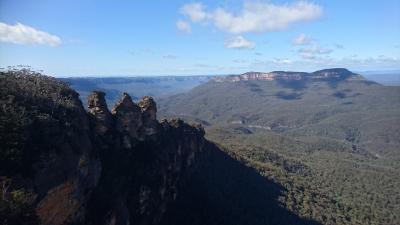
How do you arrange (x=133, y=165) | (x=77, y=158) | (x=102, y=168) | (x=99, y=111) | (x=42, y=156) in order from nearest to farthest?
1. (x=42, y=156)
2. (x=77, y=158)
3. (x=102, y=168)
4. (x=99, y=111)
5. (x=133, y=165)

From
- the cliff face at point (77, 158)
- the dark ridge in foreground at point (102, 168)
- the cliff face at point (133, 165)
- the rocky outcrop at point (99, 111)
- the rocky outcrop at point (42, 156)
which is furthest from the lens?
the rocky outcrop at point (99, 111)

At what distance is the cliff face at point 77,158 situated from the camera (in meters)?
27.9

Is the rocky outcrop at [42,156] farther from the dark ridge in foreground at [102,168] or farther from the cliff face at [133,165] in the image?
the cliff face at [133,165]

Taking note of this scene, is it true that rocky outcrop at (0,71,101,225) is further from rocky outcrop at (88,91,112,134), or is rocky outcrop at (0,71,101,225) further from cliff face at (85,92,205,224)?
rocky outcrop at (88,91,112,134)

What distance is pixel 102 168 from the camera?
3994cm

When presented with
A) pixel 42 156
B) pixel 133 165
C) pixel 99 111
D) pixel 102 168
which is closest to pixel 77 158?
pixel 42 156

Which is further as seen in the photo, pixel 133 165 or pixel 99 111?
pixel 133 165

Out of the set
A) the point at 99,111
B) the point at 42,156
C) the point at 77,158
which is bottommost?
the point at 77,158

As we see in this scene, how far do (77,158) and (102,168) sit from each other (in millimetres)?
6717

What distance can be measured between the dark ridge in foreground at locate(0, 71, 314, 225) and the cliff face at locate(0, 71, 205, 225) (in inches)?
3.0

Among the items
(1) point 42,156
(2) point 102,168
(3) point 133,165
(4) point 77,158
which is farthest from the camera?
(3) point 133,165

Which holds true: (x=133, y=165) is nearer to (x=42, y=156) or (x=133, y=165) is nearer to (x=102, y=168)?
(x=102, y=168)

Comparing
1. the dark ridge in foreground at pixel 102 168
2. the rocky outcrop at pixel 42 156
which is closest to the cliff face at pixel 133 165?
the dark ridge in foreground at pixel 102 168

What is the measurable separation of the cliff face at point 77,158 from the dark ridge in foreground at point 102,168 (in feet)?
0.25
